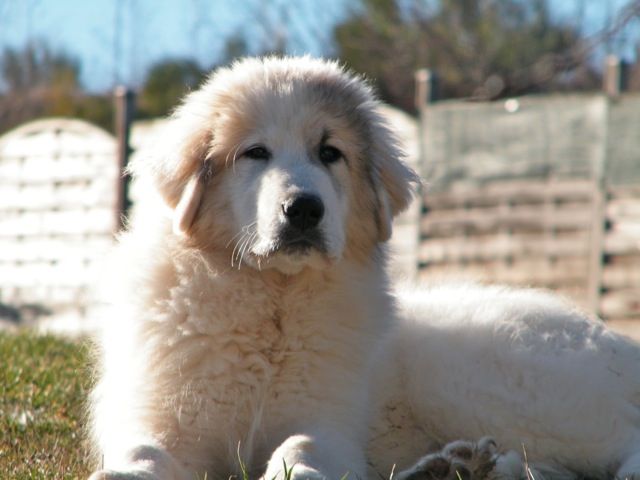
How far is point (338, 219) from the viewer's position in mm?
3439

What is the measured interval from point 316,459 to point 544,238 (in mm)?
7703

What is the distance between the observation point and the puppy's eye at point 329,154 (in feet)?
11.8

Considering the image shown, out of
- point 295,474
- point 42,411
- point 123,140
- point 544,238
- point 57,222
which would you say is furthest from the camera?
point 57,222

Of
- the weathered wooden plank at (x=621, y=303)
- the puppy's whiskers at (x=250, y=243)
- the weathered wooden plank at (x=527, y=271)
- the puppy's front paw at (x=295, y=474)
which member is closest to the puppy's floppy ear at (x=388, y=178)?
the puppy's whiskers at (x=250, y=243)

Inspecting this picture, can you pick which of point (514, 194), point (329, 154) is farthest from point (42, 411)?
point (514, 194)

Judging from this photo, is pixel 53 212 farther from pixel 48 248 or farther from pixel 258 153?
pixel 258 153

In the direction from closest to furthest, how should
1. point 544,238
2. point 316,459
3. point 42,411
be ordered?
1. point 316,459
2. point 42,411
3. point 544,238

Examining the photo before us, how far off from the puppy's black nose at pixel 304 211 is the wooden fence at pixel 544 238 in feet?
20.5

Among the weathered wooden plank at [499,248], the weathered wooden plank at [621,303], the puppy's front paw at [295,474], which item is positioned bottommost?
the weathered wooden plank at [621,303]

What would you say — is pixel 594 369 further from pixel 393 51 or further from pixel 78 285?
pixel 393 51

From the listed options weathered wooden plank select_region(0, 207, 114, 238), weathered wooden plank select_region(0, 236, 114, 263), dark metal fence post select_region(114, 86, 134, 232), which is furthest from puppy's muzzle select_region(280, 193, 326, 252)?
weathered wooden plank select_region(0, 236, 114, 263)

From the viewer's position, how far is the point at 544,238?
34.0ft

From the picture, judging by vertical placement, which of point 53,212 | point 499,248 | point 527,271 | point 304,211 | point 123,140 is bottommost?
point 527,271

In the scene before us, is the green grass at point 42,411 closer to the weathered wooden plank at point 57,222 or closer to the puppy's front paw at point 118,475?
the puppy's front paw at point 118,475
